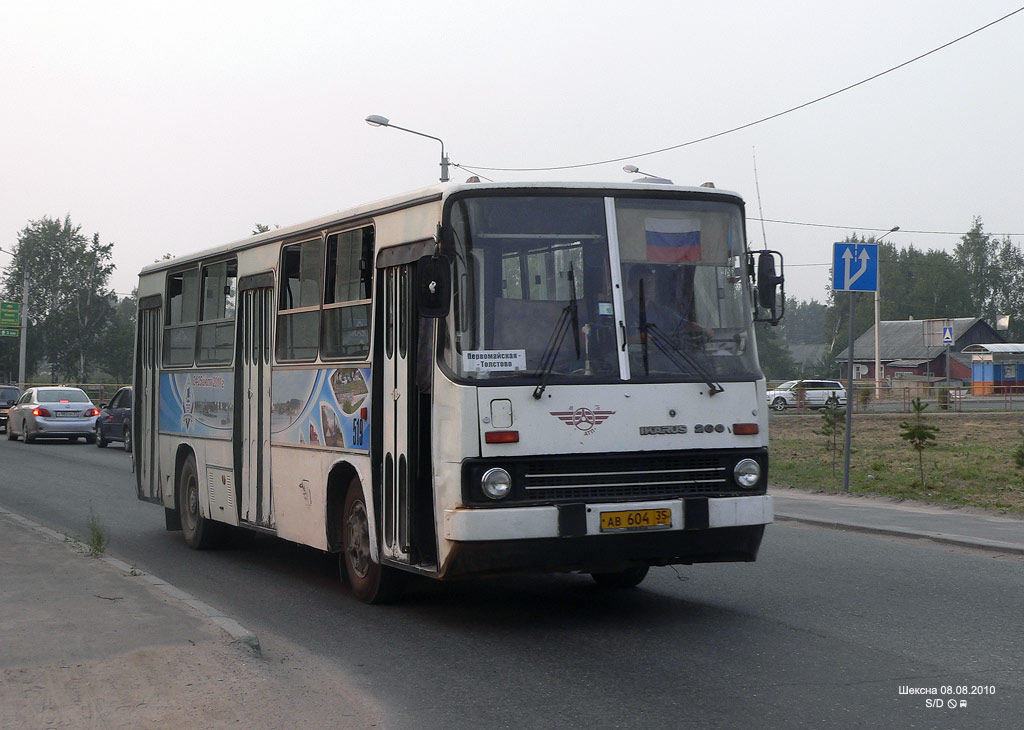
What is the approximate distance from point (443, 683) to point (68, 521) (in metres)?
10.2

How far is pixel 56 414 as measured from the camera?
1426 inches

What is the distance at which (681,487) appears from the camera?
8297 millimetres

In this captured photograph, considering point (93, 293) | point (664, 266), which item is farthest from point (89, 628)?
point (93, 293)

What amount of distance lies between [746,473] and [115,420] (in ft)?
90.5

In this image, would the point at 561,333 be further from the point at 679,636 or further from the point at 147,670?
the point at 147,670

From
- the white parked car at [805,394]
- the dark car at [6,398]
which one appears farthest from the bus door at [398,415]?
the white parked car at [805,394]

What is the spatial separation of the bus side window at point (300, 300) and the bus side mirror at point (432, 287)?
2435 mm

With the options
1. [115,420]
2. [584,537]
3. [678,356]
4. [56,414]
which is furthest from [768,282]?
[56,414]

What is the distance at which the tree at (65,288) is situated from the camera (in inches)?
3844

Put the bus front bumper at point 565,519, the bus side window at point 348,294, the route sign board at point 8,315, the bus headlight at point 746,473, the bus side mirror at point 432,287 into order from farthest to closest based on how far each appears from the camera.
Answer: the route sign board at point 8,315
the bus side window at point 348,294
the bus headlight at point 746,473
the bus side mirror at point 432,287
the bus front bumper at point 565,519

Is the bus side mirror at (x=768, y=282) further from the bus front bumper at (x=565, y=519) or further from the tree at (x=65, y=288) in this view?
the tree at (x=65, y=288)

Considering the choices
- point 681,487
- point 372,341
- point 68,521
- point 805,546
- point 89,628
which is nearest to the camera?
point 89,628

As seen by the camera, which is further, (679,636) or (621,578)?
(621,578)

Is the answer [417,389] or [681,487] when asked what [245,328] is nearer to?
[417,389]
